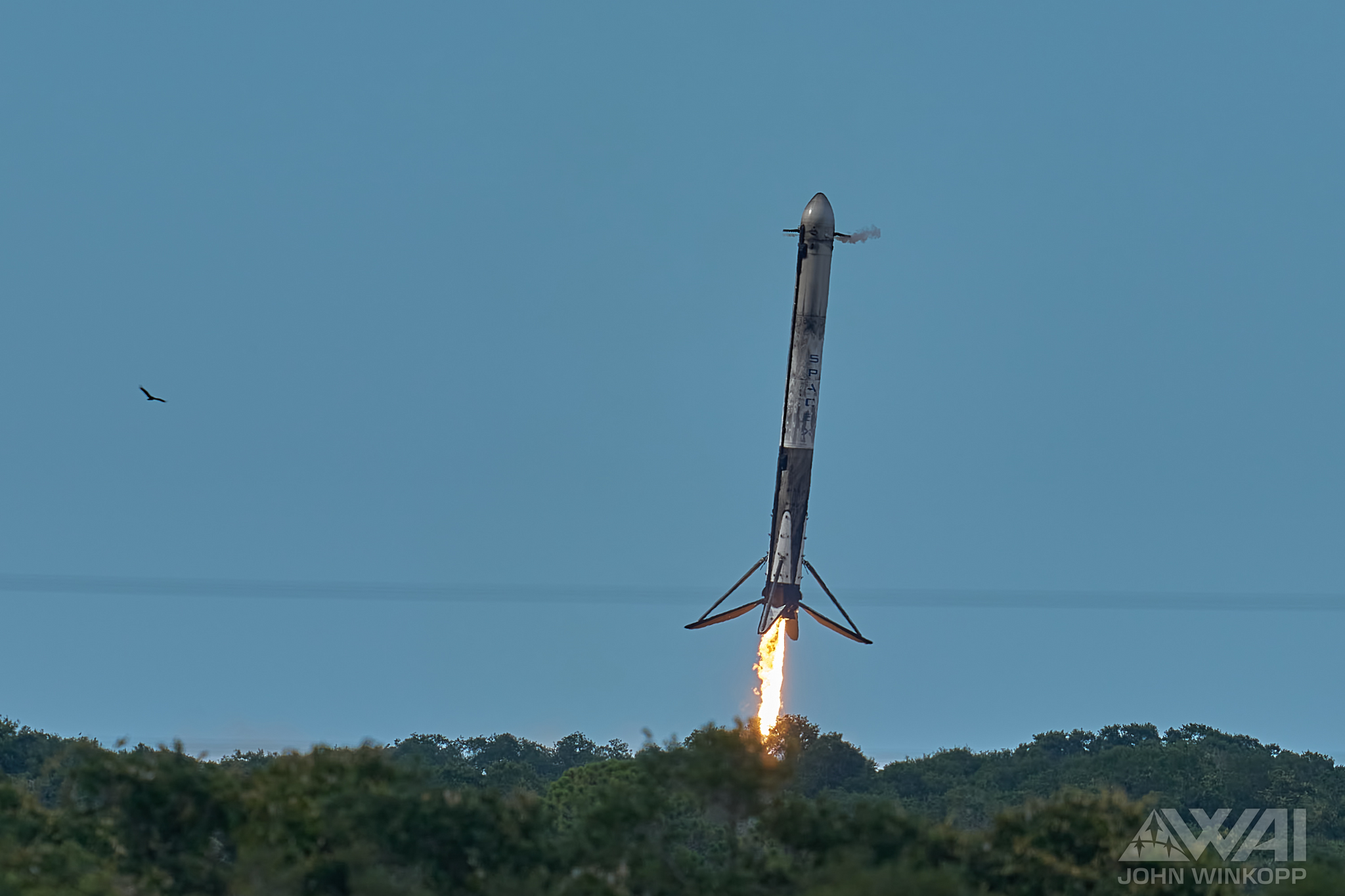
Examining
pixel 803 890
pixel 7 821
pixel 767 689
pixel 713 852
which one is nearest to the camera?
pixel 803 890

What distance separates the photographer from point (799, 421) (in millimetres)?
92875

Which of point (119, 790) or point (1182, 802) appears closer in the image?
point (119, 790)

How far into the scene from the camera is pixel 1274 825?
13712 cm

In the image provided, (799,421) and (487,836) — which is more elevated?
(799,421)

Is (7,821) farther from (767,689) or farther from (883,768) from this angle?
(883,768)

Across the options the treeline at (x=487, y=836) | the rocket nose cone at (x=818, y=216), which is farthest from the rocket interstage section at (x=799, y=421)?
the treeline at (x=487, y=836)

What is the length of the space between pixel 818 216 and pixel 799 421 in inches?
344

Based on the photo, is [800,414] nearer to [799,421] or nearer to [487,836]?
[799,421]

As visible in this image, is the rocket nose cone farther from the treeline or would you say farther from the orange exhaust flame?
the treeline

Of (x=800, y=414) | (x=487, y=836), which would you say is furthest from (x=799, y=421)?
(x=487, y=836)

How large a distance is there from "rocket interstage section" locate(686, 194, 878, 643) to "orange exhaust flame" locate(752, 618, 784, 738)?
4.47 feet

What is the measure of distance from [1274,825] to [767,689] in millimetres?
49654

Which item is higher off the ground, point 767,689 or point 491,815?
point 767,689

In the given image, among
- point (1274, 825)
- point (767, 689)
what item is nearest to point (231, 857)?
point (767, 689)
